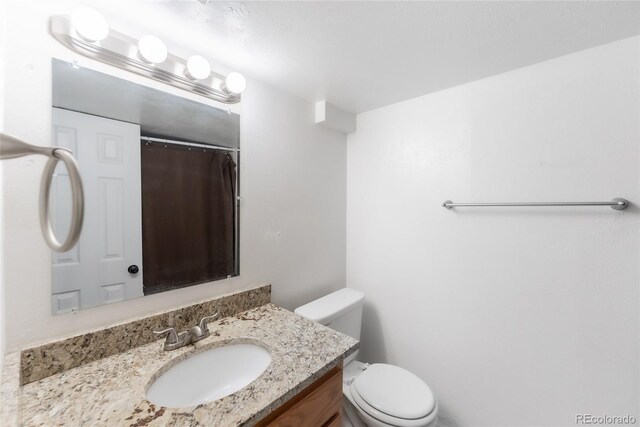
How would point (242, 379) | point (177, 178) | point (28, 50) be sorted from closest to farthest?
point (28, 50), point (242, 379), point (177, 178)

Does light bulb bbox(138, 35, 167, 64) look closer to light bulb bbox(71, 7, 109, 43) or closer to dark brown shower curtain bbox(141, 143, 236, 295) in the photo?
light bulb bbox(71, 7, 109, 43)

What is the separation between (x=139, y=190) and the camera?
103 centimetres

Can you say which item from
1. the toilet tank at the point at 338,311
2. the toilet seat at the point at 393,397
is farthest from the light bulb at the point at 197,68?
the toilet seat at the point at 393,397

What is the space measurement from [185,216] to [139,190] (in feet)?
0.67

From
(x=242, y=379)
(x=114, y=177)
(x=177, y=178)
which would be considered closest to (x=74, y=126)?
(x=114, y=177)

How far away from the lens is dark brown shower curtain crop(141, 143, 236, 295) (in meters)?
1.06

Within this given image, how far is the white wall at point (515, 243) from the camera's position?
1.11 metres

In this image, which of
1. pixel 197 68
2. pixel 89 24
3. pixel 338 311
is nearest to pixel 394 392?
pixel 338 311

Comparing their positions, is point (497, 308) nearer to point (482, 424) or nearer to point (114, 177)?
point (482, 424)

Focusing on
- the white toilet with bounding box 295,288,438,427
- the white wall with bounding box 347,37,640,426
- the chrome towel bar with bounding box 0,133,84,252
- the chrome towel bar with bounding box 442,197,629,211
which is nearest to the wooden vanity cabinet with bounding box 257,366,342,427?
the white toilet with bounding box 295,288,438,427

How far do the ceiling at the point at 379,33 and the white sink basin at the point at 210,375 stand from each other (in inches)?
49.0

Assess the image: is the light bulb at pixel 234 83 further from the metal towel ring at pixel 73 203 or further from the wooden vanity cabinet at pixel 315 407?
the wooden vanity cabinet at pixel 315 407

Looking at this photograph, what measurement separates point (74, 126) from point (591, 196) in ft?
6.63

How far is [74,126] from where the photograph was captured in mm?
882
